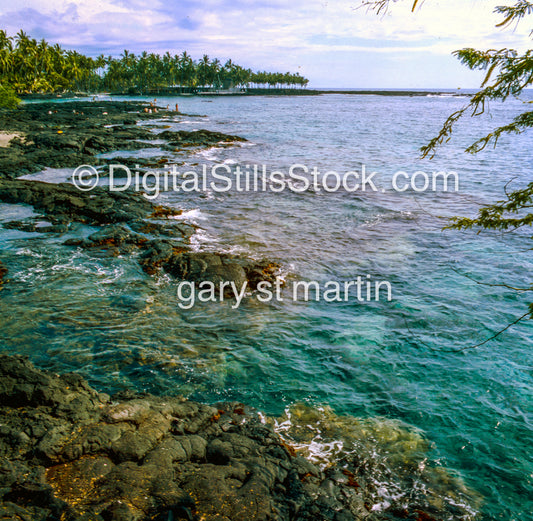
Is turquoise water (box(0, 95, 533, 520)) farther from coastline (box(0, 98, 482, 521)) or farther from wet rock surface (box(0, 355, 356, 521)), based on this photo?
wet rock surface (box(0, 355, 356, 521))

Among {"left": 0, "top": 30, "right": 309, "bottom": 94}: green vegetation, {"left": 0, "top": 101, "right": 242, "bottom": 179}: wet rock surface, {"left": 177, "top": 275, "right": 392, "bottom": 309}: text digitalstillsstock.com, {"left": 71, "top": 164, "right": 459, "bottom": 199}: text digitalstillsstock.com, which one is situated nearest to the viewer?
{"left": 177, "top": 275, "right": 392, "bottom": 309}: text digitalstillsstock.com

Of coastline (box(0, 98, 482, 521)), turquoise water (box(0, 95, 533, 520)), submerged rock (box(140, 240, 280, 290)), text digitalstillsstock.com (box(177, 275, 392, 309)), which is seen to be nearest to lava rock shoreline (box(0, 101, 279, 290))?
submerged rock (box(140, 240, 280, 290))

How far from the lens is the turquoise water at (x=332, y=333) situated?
338 inches

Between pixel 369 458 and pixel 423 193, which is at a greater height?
pixel 423 193

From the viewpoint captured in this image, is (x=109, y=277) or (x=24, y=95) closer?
(x=109, y=277)

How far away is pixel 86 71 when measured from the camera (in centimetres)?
14200

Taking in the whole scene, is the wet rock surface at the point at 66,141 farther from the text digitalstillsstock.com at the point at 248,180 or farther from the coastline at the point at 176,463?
the coastline at the point at 176,463

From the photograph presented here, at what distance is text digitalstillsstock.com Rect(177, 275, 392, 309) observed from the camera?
1313 centimetres

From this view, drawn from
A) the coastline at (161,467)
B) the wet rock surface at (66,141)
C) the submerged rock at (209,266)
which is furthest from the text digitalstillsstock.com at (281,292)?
the wet rock surface at (66,141)

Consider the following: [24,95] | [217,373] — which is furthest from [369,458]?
[24,95]

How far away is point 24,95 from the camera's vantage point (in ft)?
337

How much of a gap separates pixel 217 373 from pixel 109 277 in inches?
267

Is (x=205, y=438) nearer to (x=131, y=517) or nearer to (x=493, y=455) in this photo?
(x=131, y=517)

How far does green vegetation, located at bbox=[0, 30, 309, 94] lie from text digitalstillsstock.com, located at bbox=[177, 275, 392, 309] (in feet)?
304
